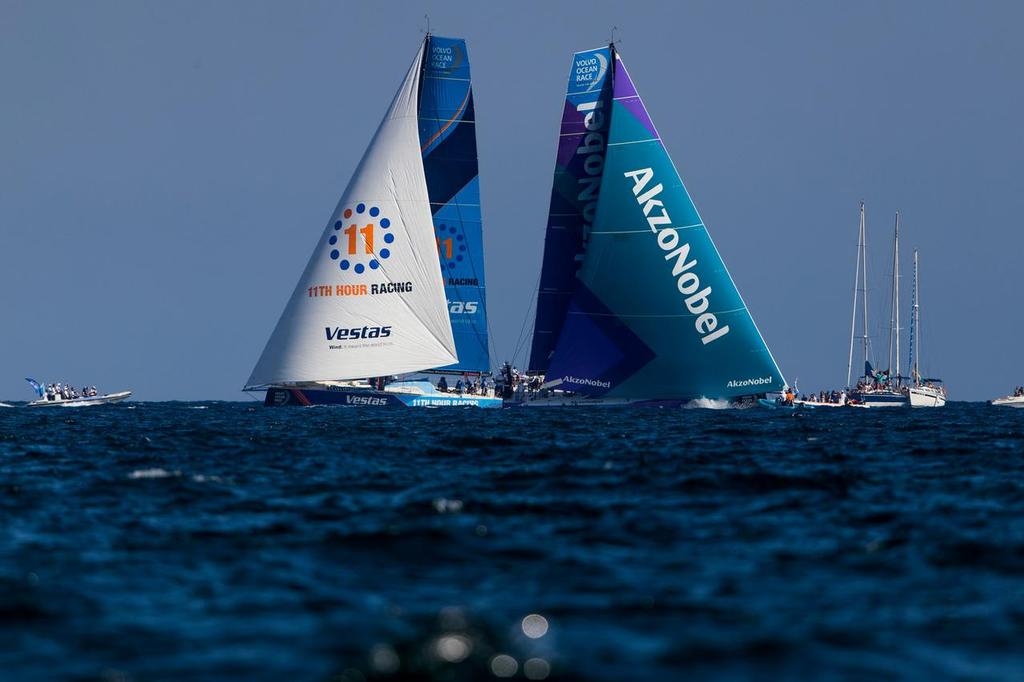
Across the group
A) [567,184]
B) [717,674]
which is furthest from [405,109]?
[717,674]

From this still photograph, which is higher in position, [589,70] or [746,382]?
[589,70]

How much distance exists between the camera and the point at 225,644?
33.8 feet

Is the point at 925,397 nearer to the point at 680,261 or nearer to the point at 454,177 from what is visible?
the point at 454,177

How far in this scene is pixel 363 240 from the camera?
66.8 meters

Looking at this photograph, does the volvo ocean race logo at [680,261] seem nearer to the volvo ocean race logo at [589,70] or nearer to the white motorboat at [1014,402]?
the volvo ocean race logo at [589,70]

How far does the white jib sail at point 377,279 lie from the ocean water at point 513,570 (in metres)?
39.4

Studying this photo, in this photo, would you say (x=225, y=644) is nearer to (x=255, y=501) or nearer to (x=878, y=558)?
(x=878, y=558)

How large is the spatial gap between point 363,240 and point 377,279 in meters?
2.04

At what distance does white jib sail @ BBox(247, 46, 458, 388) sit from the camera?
2625 inches

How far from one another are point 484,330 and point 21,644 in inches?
2455

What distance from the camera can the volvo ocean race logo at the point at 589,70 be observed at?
68.2 meters

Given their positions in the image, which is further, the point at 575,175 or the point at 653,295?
the point at 575,175

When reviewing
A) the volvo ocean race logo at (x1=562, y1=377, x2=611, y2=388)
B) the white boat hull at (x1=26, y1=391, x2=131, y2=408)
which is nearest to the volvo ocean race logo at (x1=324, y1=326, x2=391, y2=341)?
the volvo ocean race logo at (x1=562, y1=377, x2=611, y2=388)

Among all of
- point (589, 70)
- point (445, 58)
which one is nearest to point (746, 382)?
point (589, 70)
